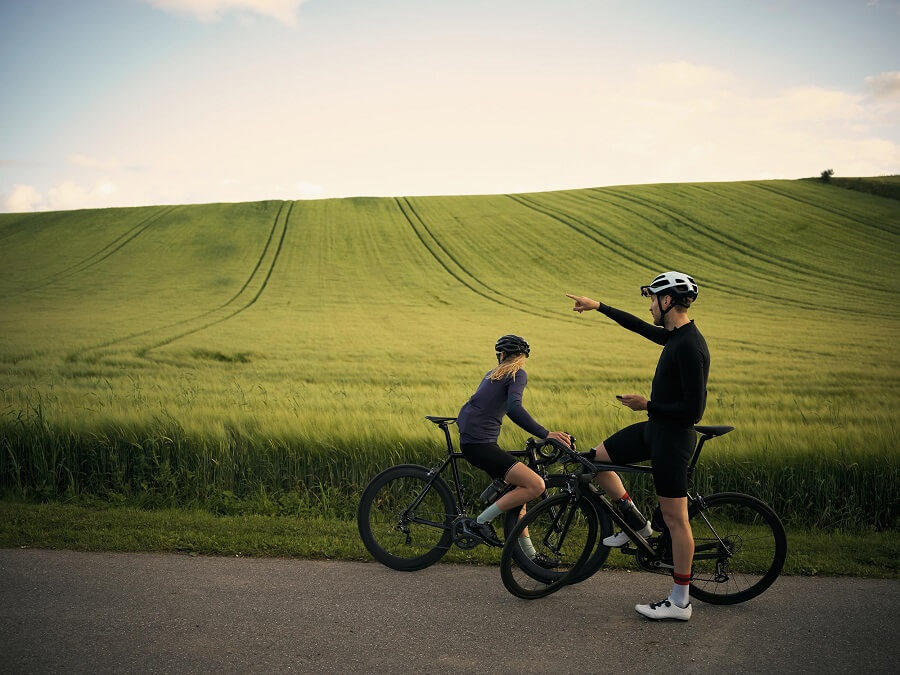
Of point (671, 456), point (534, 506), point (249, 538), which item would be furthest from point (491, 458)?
point (249, 538)

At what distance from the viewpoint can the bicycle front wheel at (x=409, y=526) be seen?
5.21m

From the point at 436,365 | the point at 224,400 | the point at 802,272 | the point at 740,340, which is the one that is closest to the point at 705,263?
the point at 802,272

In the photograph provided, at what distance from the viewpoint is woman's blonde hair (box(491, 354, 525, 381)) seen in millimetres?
4938

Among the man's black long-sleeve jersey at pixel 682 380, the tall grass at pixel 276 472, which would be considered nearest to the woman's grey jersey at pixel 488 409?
the man's black long-sleeve jersey at pixel 682 380

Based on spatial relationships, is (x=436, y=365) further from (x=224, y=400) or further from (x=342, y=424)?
(x=342, y=424)

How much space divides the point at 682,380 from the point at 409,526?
101 inches

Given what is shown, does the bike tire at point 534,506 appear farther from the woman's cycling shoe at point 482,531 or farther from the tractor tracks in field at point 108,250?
the tractor tracks in field at point 108,250

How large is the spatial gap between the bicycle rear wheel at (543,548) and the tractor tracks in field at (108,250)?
39.7 m

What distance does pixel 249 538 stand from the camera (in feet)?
18.3

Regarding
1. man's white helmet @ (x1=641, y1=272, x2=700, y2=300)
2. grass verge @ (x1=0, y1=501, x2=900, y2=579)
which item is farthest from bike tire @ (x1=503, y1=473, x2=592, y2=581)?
man's white helmet @ (x1=641, y1=272, x2=700, y2=300)

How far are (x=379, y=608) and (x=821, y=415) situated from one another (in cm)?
1013

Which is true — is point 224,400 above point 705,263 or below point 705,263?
below

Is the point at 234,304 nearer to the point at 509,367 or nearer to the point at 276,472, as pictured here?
the point at 276,472

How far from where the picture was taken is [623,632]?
4070mm
